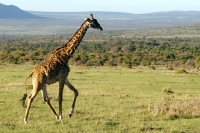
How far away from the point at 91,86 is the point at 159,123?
9885 mm

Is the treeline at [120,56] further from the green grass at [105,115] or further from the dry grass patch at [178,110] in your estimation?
the dry grass patch at [178,110]

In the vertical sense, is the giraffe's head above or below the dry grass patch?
above

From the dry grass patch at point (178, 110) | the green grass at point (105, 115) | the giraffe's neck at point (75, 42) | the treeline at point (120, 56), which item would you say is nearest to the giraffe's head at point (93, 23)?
the giraffe's neck at point (75, 42)

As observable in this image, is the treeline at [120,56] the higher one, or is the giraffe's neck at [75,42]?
the giraffe's neck at [75,42]

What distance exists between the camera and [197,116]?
37.6ft

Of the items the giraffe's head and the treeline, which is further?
the treeline

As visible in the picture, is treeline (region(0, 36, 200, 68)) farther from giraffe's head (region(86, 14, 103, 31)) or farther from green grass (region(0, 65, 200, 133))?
giraffe's head (region(86, 14, 103, 31))

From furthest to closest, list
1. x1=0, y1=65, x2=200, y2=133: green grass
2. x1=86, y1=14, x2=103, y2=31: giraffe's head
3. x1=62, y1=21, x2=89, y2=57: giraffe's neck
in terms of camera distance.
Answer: x1=62, y1=21, x2=89, y2=57: giraffe's neck, x1=86, y1=14, x2=103, y2=31: giraffe's head, x1=0, y1=65, x2=200, y2=133: green grass

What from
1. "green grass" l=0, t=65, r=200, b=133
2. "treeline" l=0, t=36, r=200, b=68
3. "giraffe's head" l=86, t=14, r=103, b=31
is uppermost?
"giraffe's head" l=86, t=14, r=103, b=31

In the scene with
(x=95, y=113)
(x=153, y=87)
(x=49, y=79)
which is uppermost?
(x=49, y=79)

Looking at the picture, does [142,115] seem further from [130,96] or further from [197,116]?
[130,96]

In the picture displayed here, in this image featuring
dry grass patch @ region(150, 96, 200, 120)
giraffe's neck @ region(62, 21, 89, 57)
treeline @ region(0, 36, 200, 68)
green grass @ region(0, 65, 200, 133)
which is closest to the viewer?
green grass @ region(0, 65, 200, 133)

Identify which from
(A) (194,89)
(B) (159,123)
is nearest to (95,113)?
(B) (159,123)

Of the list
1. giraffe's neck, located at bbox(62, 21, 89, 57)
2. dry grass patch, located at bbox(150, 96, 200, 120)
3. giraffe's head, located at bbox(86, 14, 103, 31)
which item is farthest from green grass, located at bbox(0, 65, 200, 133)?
giraffe's head, located at bbox(86, 14, 103, 31)
